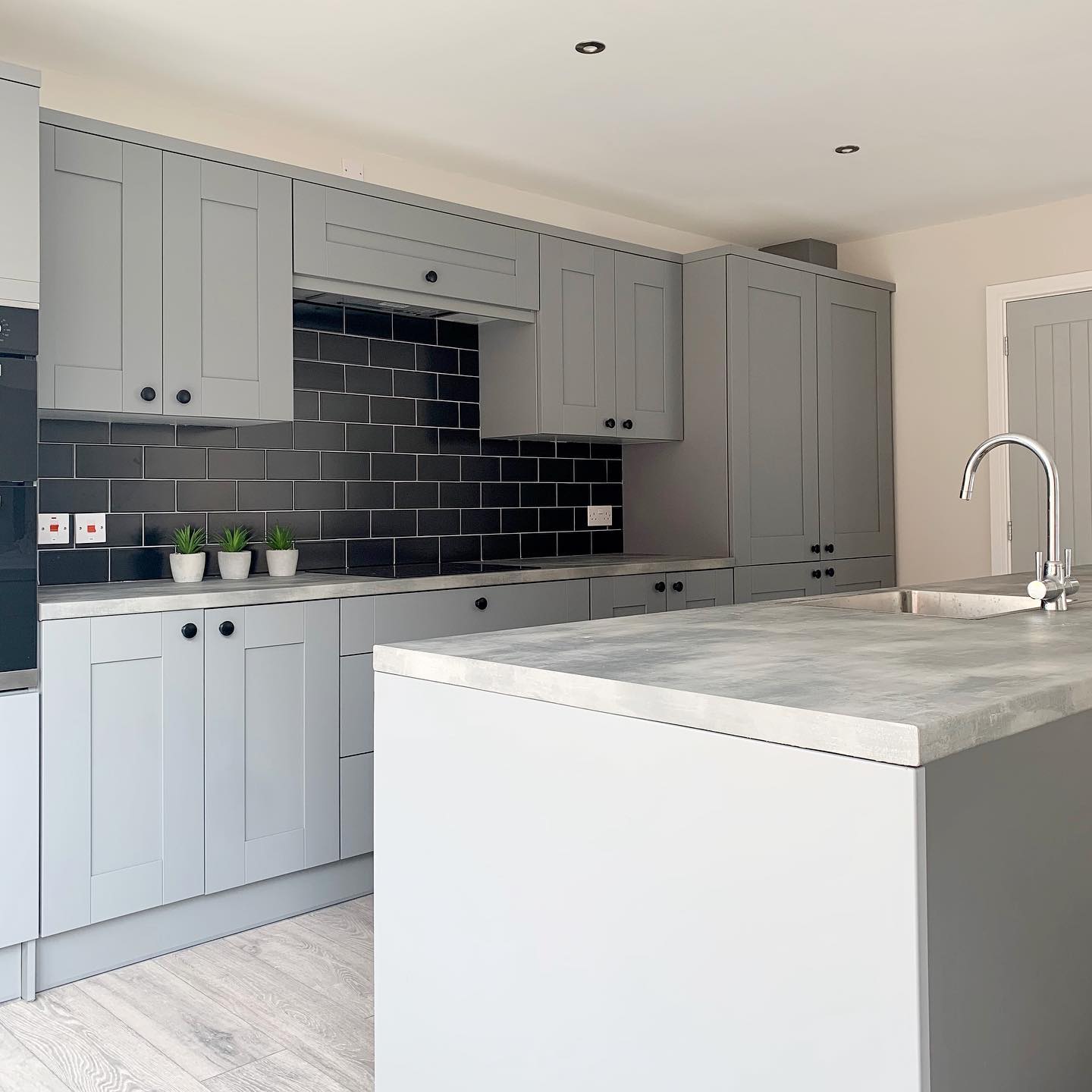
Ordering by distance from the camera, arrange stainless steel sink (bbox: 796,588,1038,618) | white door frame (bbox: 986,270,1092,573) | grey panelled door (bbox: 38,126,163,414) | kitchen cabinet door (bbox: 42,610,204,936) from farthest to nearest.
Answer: white door frame (bbox: 986,270,1092,573), grey panelled door (bbox: 38,126,163,414), kitchen cabinet door (bbox: 42,610,204,936), stainless steel sink (bbox: 796,588,1038,618)

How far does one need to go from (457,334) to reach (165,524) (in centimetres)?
139

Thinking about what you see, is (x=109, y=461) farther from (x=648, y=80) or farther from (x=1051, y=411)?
(x=1051, y=411)

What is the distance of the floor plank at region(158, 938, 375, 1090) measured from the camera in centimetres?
227

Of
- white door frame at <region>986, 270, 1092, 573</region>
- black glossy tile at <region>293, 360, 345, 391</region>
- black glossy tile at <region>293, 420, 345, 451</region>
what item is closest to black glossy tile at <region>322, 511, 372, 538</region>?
black glossy tile at <region>293, 420, 345, 451</region>

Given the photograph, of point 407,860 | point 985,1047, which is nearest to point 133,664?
point 407,860

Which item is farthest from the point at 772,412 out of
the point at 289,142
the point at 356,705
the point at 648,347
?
the point at 356,705

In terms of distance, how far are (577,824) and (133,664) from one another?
1728 mm

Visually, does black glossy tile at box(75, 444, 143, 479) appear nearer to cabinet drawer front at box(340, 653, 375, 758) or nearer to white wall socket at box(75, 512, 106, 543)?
white wall socket at box(75, 512, 106, 543)

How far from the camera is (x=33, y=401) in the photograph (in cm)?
261

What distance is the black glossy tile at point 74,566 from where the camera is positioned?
317 centimetres

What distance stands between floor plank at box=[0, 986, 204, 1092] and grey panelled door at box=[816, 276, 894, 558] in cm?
344

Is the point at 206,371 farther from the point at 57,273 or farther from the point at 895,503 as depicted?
the point at 895,503

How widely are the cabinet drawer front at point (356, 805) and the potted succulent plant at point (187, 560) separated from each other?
2.28 feet

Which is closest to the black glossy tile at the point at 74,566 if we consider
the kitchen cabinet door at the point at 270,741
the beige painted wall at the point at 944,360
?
the kitchen cabinet door at the point at 270,741
